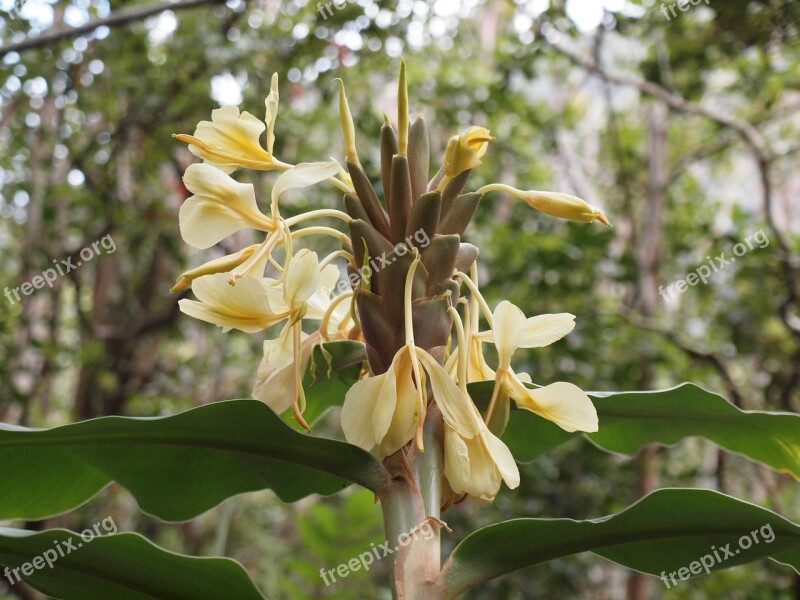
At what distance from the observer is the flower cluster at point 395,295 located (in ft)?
1.83

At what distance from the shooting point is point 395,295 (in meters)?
0.61

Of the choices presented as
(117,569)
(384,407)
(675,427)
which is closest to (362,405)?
(384,407)

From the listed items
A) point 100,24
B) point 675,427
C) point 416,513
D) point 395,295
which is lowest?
point 675,427

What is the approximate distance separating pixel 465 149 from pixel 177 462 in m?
0.37

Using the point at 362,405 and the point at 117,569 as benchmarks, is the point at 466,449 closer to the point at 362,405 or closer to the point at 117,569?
the point at 362,405

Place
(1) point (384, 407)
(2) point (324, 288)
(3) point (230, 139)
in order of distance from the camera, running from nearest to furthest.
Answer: (1) point (384, 407)
(3) point (230, 139)
(2) point (324, 288)

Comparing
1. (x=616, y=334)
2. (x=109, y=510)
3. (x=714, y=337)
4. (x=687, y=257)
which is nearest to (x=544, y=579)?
(x=616, y=334)

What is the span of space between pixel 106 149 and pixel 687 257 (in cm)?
245

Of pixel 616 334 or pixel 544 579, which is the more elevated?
pixel 616 334

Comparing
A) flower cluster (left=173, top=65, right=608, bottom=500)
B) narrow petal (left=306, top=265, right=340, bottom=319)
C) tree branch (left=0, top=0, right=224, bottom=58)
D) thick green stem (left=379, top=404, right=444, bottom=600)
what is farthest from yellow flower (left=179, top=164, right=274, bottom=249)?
tree branch (left=0, top=0, right=224, bottom=58)

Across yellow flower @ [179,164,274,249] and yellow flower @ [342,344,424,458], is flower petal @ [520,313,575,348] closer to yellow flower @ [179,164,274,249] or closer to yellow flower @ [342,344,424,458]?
yellow flower @ [342,344,424,458]

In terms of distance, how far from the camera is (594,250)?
2541 millimetres

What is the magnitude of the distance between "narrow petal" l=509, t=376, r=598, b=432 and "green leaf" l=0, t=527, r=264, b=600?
25 cm

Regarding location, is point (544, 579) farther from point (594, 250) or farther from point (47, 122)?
point (47, 122)
